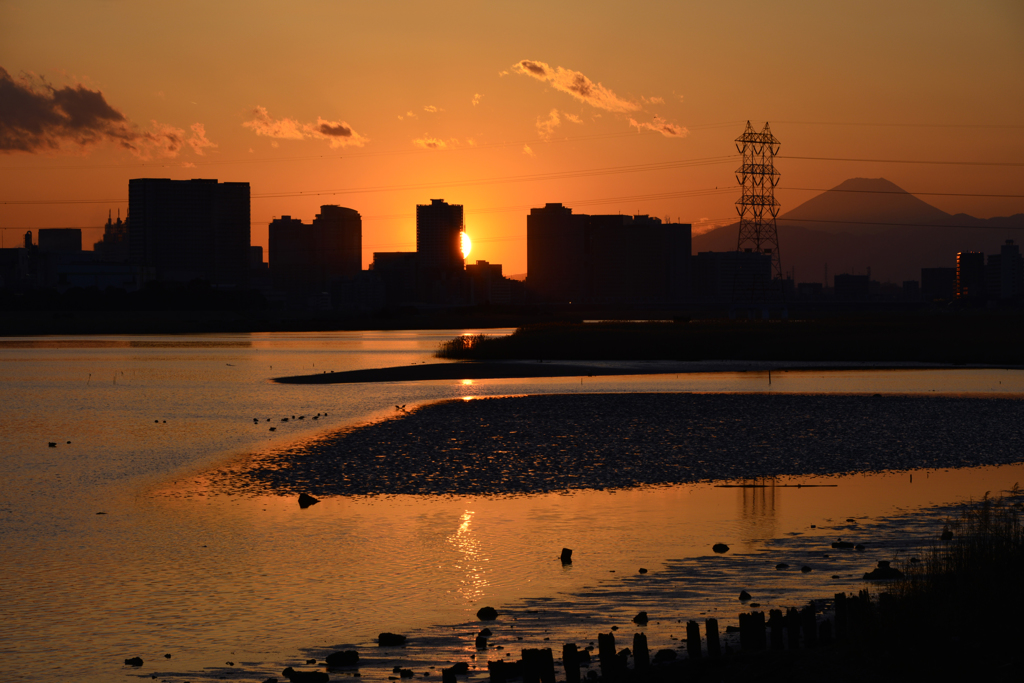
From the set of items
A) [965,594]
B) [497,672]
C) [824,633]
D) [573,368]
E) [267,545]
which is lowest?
[267,545]

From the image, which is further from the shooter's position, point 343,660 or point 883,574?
point 883,574

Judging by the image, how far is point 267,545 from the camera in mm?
19875

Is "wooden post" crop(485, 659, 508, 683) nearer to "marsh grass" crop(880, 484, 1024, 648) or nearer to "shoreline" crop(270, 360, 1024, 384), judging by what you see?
"marsh grass" crop(880, 484, 1024, 648)

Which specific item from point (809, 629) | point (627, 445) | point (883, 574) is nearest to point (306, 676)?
point (809, 629)

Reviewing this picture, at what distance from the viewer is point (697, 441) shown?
116 ft

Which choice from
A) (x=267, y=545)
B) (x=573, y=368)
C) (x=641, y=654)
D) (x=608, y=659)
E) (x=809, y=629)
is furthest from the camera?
(x=573, y=368)

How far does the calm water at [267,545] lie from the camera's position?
1416 cm

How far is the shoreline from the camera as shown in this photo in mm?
72812

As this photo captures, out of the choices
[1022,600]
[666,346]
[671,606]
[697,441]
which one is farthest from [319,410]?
[666,346]

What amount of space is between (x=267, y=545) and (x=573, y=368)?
60239 mm

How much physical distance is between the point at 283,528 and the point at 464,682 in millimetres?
10665

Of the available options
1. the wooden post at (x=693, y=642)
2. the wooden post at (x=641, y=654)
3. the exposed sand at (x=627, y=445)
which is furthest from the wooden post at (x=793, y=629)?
the exposed sand at (x=627, y=445)

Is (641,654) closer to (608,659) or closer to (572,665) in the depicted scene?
(608,659)

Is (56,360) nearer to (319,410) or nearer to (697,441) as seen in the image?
(319,410)
